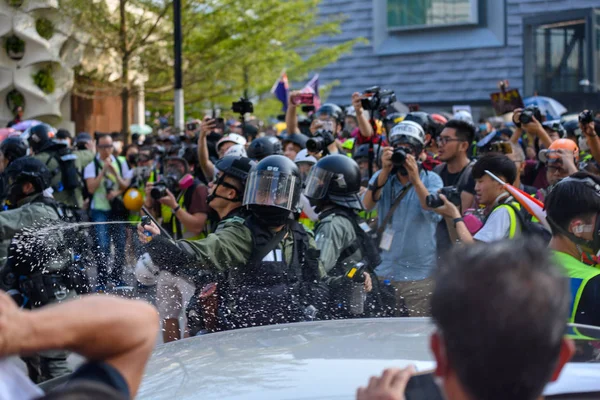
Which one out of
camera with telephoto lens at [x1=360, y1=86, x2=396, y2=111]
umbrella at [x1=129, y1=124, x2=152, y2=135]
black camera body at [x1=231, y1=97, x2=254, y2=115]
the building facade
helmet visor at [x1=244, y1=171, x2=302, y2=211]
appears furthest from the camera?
the building facade

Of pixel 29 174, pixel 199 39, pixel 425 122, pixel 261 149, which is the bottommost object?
pixel 29 174

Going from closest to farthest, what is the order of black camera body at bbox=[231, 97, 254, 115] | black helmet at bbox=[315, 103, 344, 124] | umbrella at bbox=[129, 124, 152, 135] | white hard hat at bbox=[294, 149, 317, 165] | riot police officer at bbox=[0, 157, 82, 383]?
riot police officer at bbox=[0, 157, 82, 383] < white hard hat at bbox=[294, 149, 317, 165] < black camera body at bbox=[231, 97, 254, 115] < black helmet at bbox=[315, 103, 344, 124] < umbrella at bbox=[129, 124, 152, 135]

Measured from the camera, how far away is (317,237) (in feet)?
16.0

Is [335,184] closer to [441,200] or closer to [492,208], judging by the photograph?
[441,200]

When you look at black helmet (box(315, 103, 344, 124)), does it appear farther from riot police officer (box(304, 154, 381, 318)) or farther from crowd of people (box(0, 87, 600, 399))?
riot police officer (box(304, 154, 381, 318))

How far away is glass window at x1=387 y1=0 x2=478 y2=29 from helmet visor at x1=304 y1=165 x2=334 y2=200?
23264 millimetres

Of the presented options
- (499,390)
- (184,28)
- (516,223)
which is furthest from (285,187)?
(184,28)

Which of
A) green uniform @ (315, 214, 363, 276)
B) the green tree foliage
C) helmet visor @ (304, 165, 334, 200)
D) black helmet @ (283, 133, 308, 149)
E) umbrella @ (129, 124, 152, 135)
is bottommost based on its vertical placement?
green uniform @ (315, 214, 363, 276)

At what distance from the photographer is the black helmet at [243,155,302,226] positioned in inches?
170

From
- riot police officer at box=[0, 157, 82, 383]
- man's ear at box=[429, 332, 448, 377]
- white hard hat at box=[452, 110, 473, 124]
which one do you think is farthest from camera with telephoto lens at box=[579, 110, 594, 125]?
man's ear at box=[429, 332, 448, 377]

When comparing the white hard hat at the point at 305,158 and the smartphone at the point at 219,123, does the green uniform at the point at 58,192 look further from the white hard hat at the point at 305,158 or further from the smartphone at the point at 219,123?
the white hard hat at the point at 305,158

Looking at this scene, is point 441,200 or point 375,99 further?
point 375,99

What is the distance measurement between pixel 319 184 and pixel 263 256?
1.24 meters

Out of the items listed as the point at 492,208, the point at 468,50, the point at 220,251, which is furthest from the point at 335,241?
the point at 468,50
